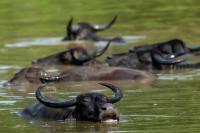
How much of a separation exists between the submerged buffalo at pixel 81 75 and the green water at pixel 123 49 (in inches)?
16.6

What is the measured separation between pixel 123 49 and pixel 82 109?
35.7 feet

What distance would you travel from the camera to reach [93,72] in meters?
19.5

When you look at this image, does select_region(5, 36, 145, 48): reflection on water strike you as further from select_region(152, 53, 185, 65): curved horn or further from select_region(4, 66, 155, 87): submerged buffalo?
select_region(4, 66, 155, 87): submerged buffalo

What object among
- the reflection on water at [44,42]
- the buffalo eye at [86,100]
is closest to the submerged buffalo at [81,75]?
the buffalo eye at [86,100]

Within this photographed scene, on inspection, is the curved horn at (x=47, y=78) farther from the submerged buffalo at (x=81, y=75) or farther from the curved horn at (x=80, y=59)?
the curved horn at (x=80, y=59)

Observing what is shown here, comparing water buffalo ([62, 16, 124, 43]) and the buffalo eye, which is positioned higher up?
the buffalo eye

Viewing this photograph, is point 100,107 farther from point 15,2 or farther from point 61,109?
point 15,2

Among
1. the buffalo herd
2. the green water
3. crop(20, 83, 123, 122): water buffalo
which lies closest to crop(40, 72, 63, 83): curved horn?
the buffalo herd

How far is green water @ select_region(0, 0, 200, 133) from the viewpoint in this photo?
46.1 feet

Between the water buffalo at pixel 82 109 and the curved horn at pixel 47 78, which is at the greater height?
the water buffalo at pixel 82 109

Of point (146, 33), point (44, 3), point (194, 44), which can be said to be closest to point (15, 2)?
point (44, 3)

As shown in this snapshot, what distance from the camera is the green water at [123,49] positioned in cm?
1404

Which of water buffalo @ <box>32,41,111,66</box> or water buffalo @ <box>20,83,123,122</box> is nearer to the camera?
water buffalo @ <box>20,83,123,122</box>

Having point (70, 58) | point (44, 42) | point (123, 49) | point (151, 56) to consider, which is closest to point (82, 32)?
point (44, 42)
